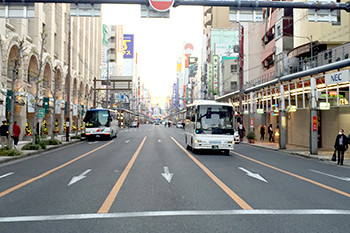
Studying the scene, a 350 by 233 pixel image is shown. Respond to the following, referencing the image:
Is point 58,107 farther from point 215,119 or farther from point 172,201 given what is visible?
point 172,201

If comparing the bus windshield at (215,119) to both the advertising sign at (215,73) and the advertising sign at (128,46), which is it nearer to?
the advertising sign at (215,73)

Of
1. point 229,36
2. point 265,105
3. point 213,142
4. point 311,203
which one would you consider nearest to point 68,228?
point 311,203

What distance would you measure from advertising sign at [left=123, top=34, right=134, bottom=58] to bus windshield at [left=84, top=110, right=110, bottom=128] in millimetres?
131643

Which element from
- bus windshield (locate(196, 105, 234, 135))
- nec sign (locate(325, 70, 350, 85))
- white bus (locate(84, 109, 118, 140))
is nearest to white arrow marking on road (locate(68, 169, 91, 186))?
bus windshield (locate(196, 105, 234, 135))

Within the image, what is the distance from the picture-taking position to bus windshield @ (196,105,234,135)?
18016 mm

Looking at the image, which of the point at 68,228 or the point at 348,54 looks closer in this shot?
the point at 68,228

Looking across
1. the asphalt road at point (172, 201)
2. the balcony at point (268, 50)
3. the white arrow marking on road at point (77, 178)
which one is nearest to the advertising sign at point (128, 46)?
the balcony at point (268, 50)

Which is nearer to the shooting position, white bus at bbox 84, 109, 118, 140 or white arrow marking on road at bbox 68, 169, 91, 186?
white arrow marking on road at bbox 68, 169, 91, 186

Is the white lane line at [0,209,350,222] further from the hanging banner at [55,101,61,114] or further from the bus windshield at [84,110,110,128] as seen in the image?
the hanging banner at [55,101,61,114]

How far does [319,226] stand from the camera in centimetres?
536

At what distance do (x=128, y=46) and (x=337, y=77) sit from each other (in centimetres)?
14983

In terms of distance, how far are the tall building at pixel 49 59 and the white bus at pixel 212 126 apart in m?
10.7

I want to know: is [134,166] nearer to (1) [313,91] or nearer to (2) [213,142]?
(2) [213,142]

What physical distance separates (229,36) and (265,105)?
54.5 metres
